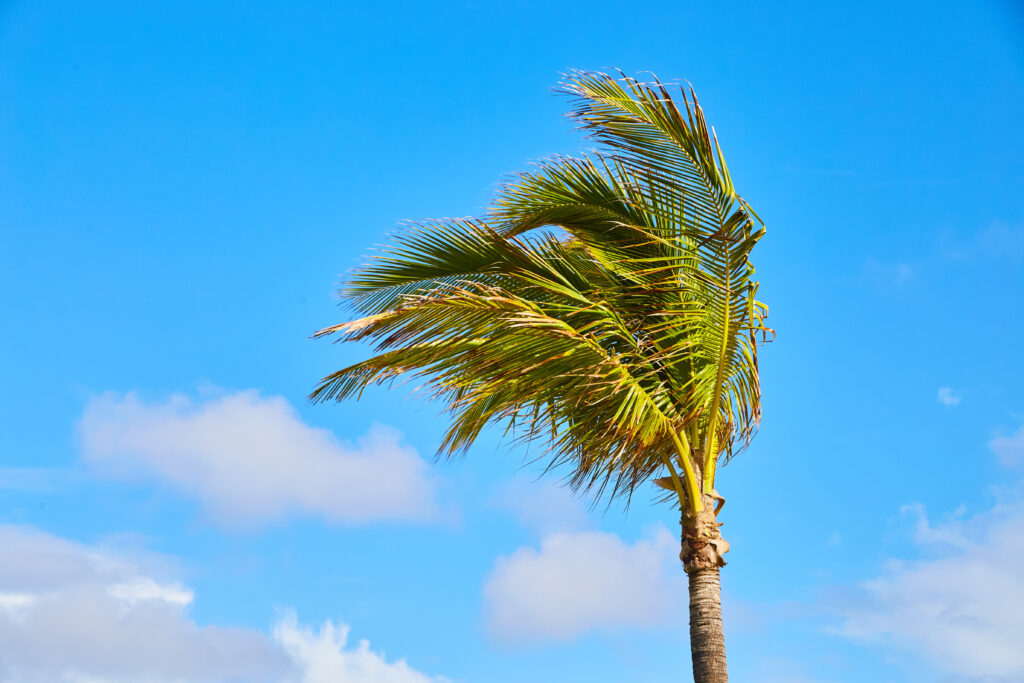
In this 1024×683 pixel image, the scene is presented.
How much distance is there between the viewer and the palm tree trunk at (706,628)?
294 inches

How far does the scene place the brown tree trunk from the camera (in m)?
7.49

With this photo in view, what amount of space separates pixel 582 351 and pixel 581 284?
3.62 feet

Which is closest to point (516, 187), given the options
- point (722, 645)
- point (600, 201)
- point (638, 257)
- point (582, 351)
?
point (600, 201)

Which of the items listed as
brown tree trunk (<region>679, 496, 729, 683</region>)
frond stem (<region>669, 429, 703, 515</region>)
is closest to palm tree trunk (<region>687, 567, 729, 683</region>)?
brown tree trunk (<region>679, 496, 729, 683</region>)

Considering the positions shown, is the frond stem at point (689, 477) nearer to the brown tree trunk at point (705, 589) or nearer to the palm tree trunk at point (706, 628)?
the brown tree trunk at point (705, 589)

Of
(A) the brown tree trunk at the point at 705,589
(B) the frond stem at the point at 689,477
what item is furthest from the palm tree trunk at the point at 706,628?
(B) the frond stem at the point at 689,477

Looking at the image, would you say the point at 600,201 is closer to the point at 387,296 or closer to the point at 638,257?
the point at 638,257

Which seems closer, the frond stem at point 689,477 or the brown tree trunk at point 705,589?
the brown tree trunk at point 705,589

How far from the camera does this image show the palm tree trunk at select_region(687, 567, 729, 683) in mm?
7457

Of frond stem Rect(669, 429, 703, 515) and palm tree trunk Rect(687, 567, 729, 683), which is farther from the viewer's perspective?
frond stem Rect(669, 429, 703, 515)

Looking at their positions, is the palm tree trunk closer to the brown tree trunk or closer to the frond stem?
the brown tree trunk

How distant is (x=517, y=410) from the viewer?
8555mm

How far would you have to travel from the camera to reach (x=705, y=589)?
25.1ft

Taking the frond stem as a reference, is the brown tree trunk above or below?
below
